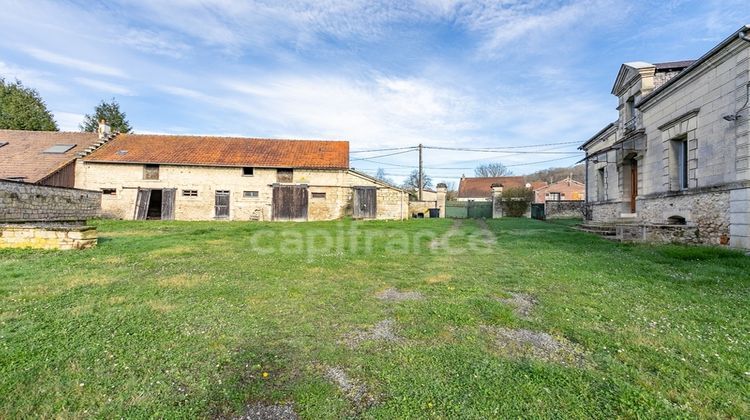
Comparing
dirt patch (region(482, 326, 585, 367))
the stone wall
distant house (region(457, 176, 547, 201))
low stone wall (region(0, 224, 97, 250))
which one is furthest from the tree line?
distant house (region(457, 176, 547, 201))

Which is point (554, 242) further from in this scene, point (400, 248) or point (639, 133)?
point (639, 133)

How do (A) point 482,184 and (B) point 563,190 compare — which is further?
(A) point 482,184

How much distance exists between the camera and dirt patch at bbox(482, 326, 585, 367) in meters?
2.86

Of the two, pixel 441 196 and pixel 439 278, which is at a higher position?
pixel 441 196

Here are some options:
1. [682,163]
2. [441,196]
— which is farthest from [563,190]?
[682,163]

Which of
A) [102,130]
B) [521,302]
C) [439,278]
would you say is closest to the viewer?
[521,302]

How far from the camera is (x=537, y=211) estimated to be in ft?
86.5

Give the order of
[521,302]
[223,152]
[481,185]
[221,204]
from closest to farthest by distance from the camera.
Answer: [521,302]
[221,204]
[223,152]
[481,185]

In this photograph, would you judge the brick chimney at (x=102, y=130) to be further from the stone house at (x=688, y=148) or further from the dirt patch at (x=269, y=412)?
the stone house at (x=688, y=148)

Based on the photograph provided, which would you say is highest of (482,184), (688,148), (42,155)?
(482,184)

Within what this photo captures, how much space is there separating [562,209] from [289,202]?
20084 mm

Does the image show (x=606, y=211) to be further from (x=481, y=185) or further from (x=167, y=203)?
(x=481, y=185)

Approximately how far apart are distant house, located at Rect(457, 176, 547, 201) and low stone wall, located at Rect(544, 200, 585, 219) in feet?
82.9

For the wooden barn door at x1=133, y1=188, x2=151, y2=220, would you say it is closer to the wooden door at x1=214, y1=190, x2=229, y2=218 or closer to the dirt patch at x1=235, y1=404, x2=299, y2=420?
the wooden door at x1=214, y1=190, x2=229, y2=218
